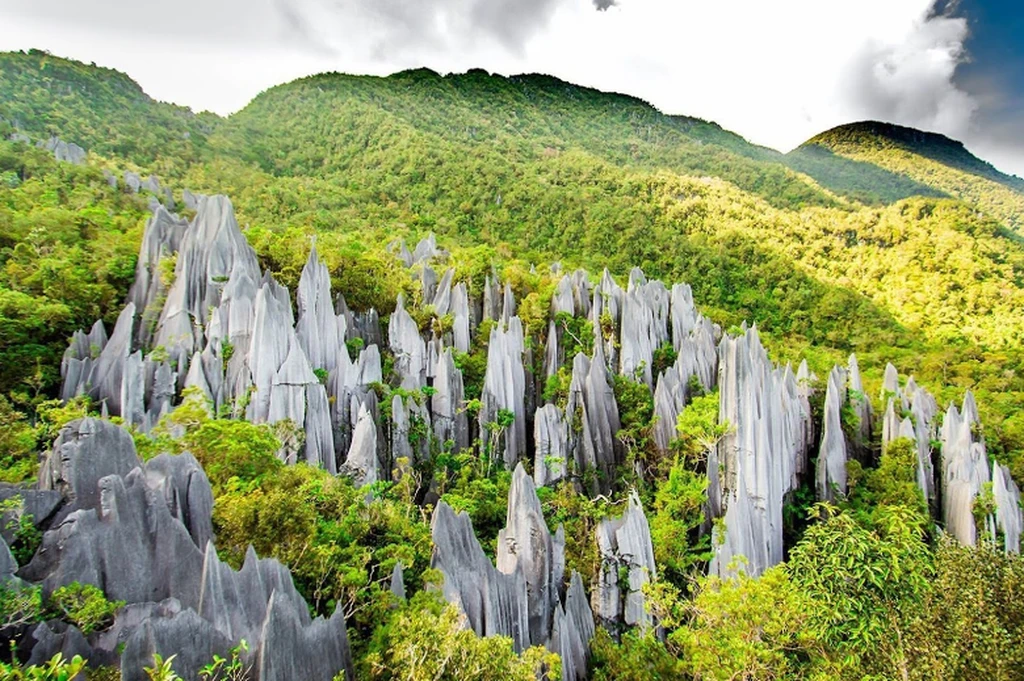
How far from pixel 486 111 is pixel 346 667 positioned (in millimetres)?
91865

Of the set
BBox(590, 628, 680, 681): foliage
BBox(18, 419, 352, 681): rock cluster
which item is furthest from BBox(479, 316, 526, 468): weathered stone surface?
BBox(18, 419, 352, 681): rock cluster

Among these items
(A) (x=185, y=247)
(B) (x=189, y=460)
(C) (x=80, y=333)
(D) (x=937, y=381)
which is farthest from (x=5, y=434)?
(D) (x=937, y=381)

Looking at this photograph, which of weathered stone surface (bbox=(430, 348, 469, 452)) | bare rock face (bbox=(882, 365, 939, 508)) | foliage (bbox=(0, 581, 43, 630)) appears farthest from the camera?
weathered stone surface (bbox=(430, 348, 469, 452))

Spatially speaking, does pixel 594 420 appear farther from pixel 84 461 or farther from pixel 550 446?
pixel 84 461

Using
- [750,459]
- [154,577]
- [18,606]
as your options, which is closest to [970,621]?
[750,459]

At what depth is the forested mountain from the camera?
10.5 metres

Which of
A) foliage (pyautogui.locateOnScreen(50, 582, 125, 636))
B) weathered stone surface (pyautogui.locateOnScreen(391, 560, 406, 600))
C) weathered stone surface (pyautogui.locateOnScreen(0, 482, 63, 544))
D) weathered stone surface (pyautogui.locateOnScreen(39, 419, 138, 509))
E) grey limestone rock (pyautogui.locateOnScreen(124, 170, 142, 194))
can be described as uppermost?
grey limestone rock (pyautogui.locateOnScreen(124, 170, 142, 194))

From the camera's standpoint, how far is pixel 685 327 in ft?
92.0

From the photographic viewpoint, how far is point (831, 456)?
21.6 metres

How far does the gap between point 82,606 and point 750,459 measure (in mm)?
18425

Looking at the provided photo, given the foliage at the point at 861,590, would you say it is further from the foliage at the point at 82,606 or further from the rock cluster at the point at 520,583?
the foliage at the point at 82,606

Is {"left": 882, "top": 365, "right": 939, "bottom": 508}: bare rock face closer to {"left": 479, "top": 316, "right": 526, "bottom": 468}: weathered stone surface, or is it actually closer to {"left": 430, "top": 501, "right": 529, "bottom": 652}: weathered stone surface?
{"left": 479, "top": 316, "right": 526, "bottom": 468}: weathered stone surface

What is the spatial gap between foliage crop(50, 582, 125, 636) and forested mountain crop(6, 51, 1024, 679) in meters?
0.51

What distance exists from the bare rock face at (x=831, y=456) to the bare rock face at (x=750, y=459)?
2318 mm
